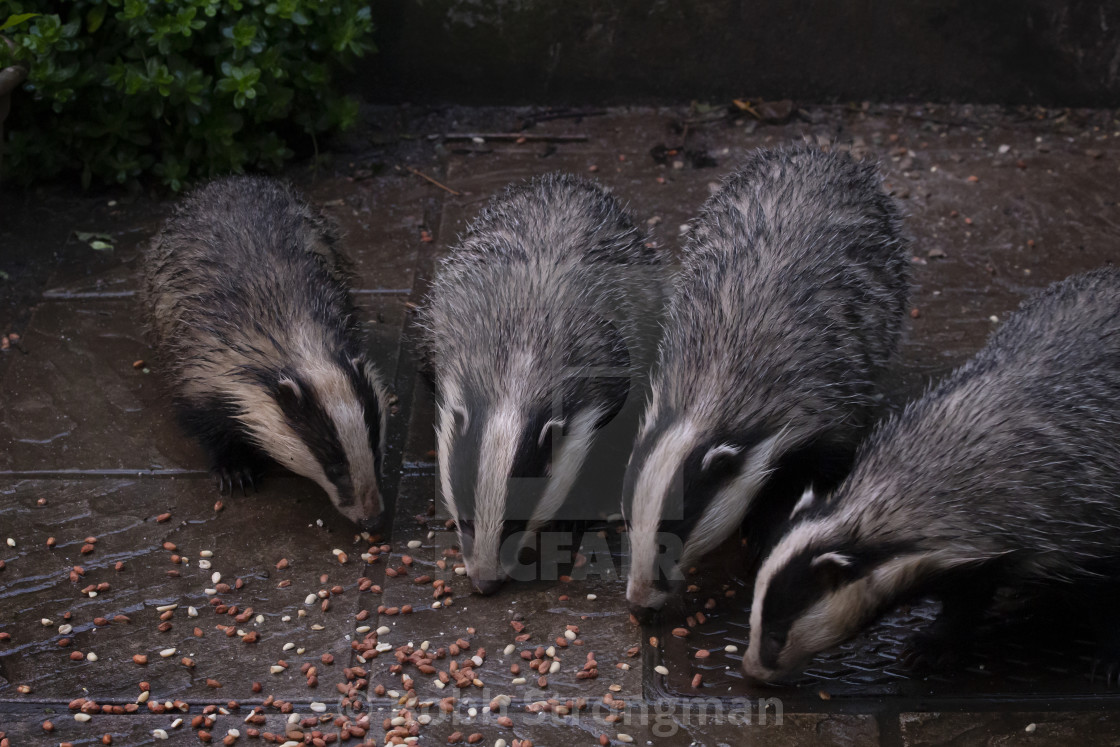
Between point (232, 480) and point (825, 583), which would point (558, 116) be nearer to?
point (232, 480)

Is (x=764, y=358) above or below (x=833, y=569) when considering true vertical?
above

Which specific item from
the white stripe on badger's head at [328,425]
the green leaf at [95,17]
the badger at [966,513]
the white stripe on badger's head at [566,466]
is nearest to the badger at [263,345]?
the white stripe on badger's head at [328,425]

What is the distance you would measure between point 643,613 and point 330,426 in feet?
4.75

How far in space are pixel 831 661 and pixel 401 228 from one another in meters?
3.45

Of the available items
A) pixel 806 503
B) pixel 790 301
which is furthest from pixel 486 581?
pixel 790 301

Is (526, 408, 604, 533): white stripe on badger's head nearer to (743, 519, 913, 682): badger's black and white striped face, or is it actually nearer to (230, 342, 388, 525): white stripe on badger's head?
(230, 342, 388, 525): white stripe on badger's head

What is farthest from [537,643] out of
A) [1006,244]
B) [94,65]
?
[94,65]

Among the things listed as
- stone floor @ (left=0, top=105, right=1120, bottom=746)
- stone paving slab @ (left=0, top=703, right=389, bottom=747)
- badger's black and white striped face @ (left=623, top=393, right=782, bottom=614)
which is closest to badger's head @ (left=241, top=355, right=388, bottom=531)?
stone floor @ (left=0, top=105, right=1120, bottom=746)

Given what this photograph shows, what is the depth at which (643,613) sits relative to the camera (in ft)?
13.5

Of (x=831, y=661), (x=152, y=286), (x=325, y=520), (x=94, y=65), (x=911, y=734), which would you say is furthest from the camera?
(x=94, y=65)

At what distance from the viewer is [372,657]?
4.07 m

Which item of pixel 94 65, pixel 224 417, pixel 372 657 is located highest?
pixel 94 65

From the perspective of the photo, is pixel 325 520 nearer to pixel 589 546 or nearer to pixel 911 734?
pixel 589 546

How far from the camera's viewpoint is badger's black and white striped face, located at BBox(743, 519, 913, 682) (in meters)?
3.56
